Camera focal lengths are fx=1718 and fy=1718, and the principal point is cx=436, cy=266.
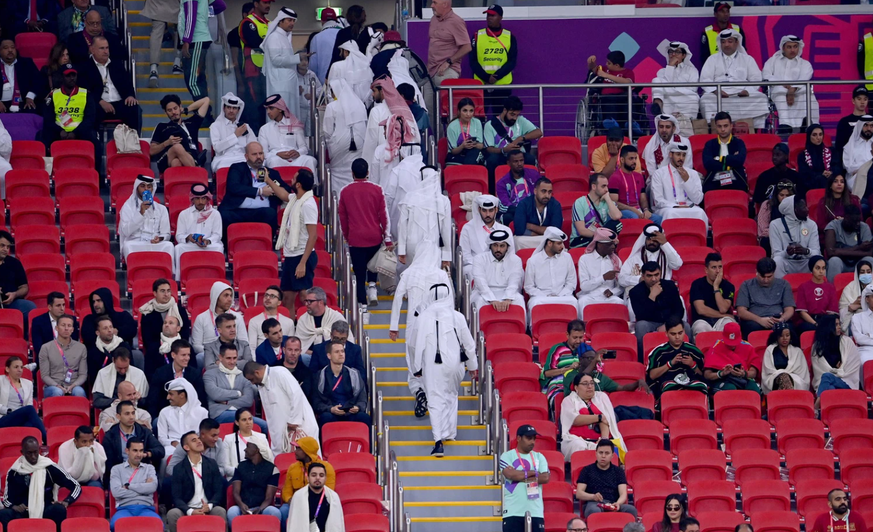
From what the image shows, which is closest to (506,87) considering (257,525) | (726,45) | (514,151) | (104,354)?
(514,151)

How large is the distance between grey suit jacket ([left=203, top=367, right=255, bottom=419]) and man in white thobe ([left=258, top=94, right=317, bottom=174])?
3.98 m

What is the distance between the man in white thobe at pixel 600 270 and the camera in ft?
55.7

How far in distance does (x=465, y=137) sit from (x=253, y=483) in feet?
20.1

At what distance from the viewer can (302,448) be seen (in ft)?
45.6

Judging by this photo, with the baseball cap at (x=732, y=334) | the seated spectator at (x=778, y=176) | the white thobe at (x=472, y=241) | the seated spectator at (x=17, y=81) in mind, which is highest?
the seated spectator at (x=17, y=81)

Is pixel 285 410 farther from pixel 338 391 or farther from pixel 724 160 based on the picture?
pixel 724 160

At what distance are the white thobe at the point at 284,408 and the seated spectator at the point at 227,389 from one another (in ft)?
0.70

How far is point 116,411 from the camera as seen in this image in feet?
48.3

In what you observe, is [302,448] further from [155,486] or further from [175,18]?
[175,18]

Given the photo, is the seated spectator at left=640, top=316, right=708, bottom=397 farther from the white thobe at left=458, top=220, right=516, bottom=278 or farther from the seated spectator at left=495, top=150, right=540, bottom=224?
the seated spectator at left=495, top=150, right=540, bottom=224

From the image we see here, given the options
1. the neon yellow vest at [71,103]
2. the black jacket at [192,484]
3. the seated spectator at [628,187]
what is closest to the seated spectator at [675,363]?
the seated spectator at [628,187]

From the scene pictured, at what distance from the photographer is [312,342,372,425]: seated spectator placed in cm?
1502

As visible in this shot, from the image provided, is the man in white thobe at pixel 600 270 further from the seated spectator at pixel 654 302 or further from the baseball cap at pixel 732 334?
the baseball cap at pixel 732 334

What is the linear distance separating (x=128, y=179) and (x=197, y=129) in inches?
45.1
